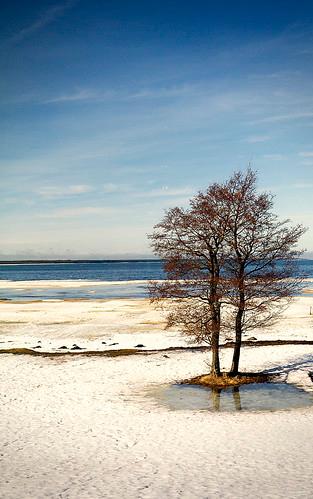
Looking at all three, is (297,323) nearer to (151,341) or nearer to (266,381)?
(151,341)

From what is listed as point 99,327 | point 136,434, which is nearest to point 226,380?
point 136,434

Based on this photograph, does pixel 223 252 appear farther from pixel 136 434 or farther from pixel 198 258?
pixel 136 434

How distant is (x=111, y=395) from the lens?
2527 cm

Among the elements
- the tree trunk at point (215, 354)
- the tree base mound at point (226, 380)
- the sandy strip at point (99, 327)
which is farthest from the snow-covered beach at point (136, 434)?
the tree trunk at point (215, 354)

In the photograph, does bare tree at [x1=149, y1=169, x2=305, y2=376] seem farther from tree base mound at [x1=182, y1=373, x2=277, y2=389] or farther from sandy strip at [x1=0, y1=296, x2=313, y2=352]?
sandy strip at [x1=0, y1=296, x2=313, y2=352]

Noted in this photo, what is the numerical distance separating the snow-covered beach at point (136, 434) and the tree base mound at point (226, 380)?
1353 mm

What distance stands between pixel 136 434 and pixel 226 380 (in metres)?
9.28

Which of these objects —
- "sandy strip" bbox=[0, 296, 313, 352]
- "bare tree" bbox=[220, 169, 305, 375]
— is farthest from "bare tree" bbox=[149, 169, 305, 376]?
"sandy strip" bbox=[0, 296, 313, 352]

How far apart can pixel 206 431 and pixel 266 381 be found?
930 centimetres

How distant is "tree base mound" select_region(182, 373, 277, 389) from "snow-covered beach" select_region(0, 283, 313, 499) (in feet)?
4.44

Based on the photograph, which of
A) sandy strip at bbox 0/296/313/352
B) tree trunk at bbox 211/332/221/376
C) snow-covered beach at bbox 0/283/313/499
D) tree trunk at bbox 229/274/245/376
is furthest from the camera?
sandy strip at bbox 0/296/313/352

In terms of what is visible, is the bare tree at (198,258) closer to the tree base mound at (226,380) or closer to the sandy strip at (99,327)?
the tree base mound at (226,380)

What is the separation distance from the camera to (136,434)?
19469mm

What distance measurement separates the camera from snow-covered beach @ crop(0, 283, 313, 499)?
47.9 ft
